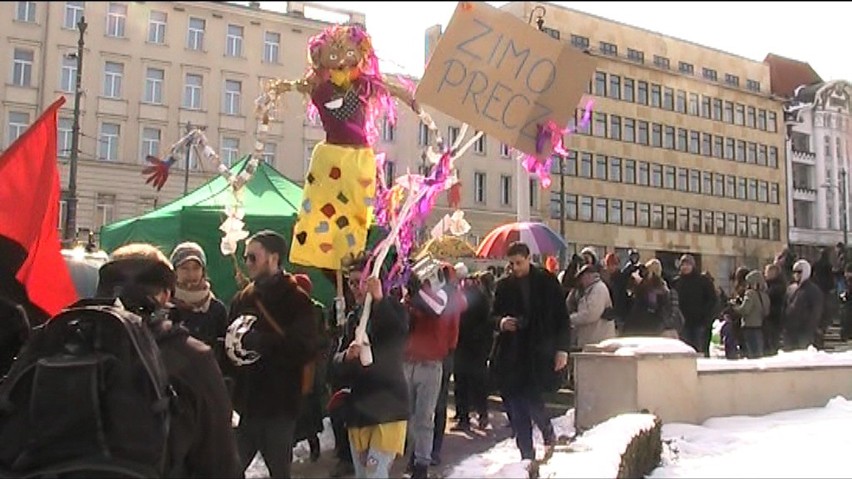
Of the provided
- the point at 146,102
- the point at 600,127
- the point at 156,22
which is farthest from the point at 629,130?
the point at 156,22

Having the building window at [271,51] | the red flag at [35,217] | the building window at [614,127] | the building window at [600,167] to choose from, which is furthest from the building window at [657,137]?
the red flag at [35,217]

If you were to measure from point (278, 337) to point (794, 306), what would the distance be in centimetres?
770

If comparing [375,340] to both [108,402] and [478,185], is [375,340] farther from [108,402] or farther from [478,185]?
[478,185]

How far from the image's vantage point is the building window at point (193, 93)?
24484mm

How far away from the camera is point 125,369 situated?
2238 mm

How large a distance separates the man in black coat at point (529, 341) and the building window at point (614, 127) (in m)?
14.7

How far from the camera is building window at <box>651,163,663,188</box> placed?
73.4ft

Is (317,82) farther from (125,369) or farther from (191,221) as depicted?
(125,369)

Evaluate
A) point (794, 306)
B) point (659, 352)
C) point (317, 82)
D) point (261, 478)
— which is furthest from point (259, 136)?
point (794, 306)

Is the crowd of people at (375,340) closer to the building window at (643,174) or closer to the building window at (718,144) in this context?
the building window at (718,144)

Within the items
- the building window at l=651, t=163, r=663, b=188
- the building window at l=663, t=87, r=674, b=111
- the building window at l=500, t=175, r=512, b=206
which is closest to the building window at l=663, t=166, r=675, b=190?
→ the building window at l=651, t=163, r=663, b=188

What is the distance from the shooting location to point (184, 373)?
2.52 meters

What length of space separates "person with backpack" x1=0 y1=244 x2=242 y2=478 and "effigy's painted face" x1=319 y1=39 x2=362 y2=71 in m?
4.24

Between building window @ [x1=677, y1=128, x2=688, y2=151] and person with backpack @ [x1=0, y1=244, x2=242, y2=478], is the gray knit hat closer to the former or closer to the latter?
person with backpack @ [x1=0, y1=244, x2=242, y2=478]
